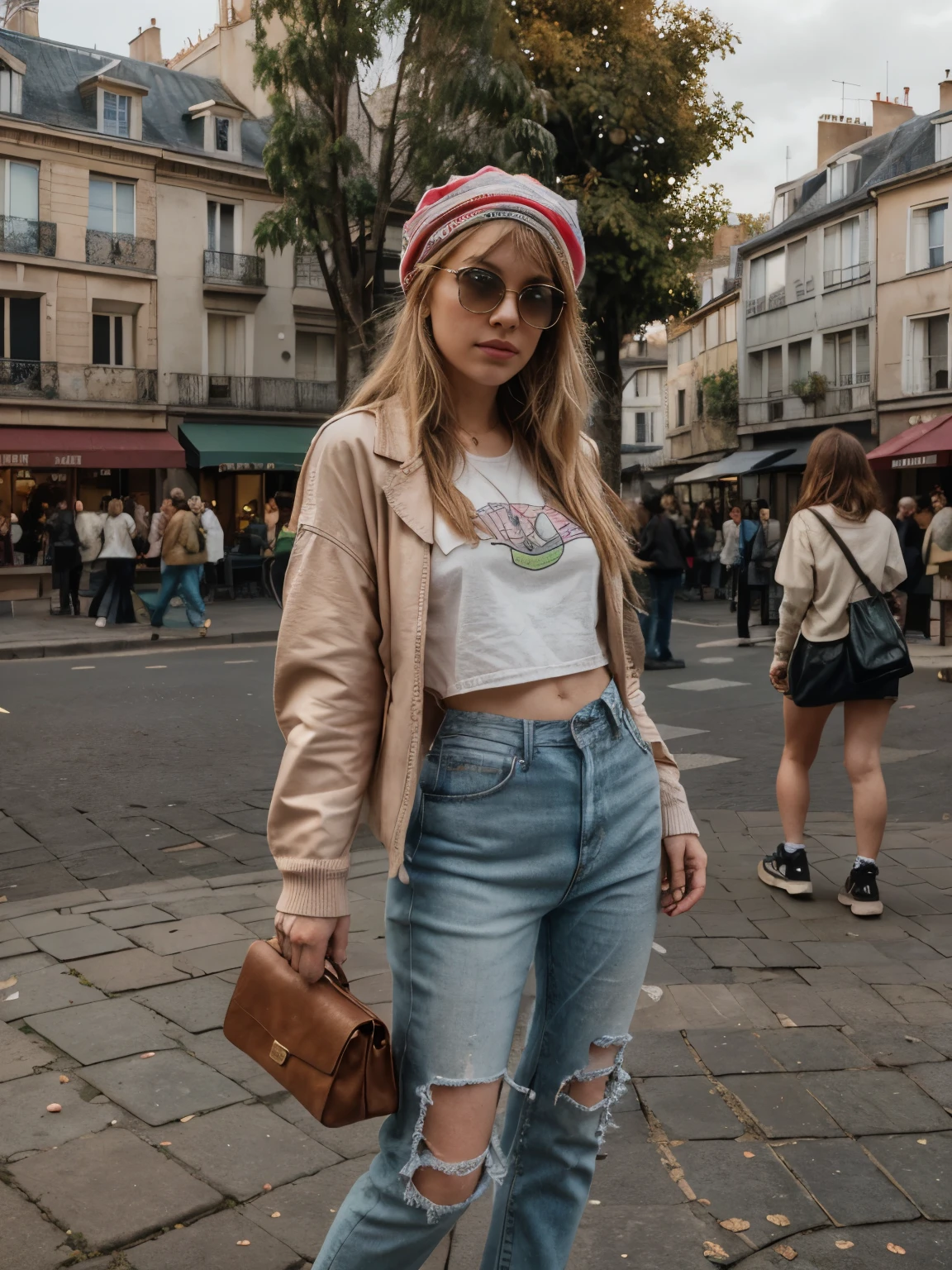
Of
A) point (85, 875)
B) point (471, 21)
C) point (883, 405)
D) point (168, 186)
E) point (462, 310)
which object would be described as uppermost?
point (168, 186)

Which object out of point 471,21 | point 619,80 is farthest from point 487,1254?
point 619,80

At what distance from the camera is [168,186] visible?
1307 inches

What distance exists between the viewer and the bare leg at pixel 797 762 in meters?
5.15

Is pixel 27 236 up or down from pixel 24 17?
down

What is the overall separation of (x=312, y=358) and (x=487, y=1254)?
1416 inches

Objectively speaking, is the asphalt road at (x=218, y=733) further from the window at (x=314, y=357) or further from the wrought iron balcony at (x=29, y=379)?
the window at (x=314, y=357)

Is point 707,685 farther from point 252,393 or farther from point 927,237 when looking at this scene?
point 927,237

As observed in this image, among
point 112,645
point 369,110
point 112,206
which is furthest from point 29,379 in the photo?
point 112,645

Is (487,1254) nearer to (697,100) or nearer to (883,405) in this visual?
(697,100)

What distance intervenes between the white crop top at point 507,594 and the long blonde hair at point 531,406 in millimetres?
41

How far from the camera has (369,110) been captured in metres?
20.6

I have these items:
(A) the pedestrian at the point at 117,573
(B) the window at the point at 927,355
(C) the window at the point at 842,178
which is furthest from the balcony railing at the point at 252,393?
(C) the window at the point at 842,178

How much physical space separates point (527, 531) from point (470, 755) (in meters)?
0.37

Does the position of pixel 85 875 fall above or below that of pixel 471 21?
below
